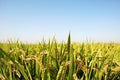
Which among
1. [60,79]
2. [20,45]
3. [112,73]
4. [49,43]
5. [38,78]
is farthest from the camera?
[20,45]

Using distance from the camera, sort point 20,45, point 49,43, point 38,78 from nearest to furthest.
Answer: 1. point 38,78
2. point 49,43
3. point 20,45

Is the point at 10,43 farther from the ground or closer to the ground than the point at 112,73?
farther from the ground

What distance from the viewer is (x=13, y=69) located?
1343mm

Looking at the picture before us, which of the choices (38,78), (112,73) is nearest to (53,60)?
(38,78)

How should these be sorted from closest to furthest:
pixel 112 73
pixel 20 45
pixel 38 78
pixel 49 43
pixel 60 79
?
pixel 60 79 < pixel 38 78 < pixel 112 73 < pixel 49 43 < pixel 20 45

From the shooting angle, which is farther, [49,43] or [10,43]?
[10,43]

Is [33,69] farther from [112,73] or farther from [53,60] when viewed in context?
[112,73]

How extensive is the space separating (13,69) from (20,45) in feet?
2.73

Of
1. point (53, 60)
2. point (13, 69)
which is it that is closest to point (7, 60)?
point (13, 69)

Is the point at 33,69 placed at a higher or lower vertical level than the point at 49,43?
lower

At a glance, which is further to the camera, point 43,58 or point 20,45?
point 20,45

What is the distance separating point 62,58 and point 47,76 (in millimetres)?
346

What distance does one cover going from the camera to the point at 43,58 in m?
1.40

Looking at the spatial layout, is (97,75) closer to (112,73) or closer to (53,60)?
(112,73)
